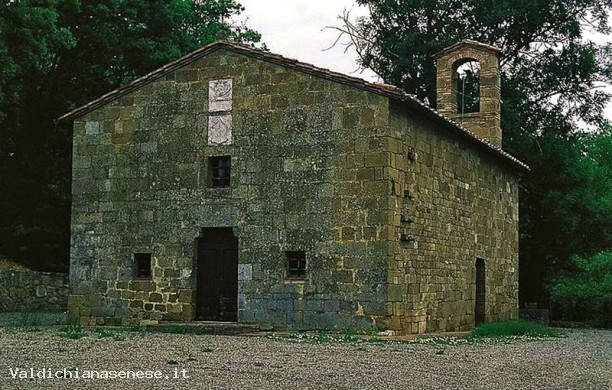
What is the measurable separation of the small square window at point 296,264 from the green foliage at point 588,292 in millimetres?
14089

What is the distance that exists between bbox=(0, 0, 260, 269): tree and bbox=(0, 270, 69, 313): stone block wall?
2.90m

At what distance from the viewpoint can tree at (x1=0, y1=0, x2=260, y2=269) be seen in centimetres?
2861

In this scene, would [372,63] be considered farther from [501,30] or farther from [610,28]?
[610,28]

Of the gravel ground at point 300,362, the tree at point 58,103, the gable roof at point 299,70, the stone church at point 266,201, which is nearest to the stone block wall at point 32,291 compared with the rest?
the tree at point 58,103

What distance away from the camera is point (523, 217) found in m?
32.2

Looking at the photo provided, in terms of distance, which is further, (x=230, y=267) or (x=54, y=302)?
(x=54, y=302)

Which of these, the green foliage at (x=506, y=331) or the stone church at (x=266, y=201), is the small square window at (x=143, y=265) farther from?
the green foliage at (x=506, y=331)

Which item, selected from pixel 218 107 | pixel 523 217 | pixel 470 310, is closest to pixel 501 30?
pixel 523 217

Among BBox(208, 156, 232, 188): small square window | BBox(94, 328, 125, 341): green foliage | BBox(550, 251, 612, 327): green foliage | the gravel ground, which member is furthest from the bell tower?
BBox(94, 328, 125, 341): green foliage

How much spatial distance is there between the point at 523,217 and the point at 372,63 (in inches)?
330

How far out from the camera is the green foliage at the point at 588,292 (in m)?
28.5

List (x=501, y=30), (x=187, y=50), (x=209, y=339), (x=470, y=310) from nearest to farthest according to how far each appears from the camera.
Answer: (x=209, y=339)
(x=470, y=310)
(x=187, y=50)
(x=501, y=30)

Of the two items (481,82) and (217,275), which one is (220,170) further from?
(481,82)

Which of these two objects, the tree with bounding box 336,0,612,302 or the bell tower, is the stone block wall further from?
the tree with bounding box 336,0,612,302
